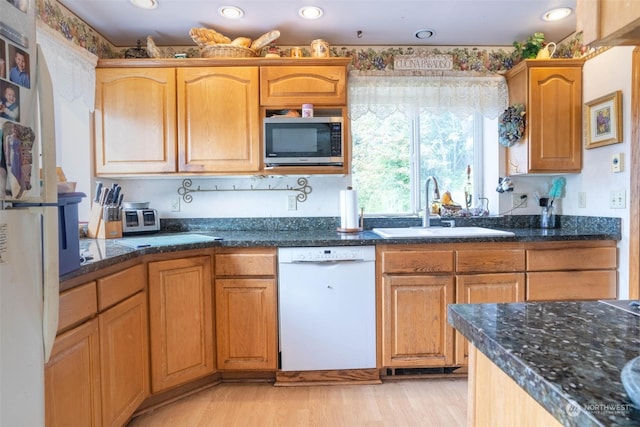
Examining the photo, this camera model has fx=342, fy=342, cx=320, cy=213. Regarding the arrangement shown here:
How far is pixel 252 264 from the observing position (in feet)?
6.79

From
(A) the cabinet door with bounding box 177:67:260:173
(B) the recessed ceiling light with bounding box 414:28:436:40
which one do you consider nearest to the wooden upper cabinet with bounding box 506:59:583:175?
(B) the recessed ceiling light with bounding box 414:28:436:40

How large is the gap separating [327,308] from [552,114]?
2.04 meters

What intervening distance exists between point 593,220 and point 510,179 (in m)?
0.59

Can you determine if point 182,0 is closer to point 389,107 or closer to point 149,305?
point 389,107

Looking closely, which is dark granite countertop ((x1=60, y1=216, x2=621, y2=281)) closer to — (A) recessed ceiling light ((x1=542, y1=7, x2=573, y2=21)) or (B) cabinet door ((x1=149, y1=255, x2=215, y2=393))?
(B) cabinet door ((x1=149, y1=255, x2=215, y2=393))

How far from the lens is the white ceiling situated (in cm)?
210

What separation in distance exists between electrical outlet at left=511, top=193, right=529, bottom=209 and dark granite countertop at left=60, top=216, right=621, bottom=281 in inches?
3.7

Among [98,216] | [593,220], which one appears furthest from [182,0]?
[593,220]

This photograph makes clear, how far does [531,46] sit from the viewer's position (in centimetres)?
246

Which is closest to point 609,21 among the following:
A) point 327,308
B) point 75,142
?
point 327,308

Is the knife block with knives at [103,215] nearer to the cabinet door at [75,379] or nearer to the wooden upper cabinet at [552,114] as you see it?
the cabinet door at [75,379]

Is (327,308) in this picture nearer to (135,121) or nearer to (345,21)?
(135,121)

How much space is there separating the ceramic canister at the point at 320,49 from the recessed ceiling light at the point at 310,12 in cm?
17
